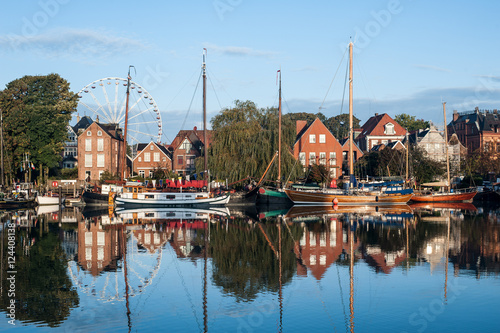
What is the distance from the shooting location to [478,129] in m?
109

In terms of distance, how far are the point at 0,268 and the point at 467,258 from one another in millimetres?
19681

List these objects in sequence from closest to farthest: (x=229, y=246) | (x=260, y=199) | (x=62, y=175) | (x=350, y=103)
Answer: (x=229, y=246) < (x=350, y=103) < (x=260, y=199) < (x=62, y=175)

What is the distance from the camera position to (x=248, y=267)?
2216 cm

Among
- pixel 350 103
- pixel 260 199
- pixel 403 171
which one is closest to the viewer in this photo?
pixel 350 103

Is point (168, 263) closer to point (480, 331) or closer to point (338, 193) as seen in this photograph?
point (480, 331)

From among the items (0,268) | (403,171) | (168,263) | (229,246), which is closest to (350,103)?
(403,171)

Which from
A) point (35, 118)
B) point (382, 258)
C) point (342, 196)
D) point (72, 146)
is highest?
point (35, 118)

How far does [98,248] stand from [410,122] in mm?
110804

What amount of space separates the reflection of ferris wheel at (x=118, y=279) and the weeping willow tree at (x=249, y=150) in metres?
43.9

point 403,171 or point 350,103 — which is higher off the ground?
point 350,103

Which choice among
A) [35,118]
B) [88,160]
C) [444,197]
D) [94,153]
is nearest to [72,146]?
[88,160]

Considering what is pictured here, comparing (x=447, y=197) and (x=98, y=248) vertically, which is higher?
(x=447, y=197)

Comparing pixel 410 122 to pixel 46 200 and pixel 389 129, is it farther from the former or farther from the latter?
pixel 46 200

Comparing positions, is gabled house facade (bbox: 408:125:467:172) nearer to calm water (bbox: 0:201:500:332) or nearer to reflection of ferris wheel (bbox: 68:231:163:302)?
calm water (bbox: 0:201:500:332)
